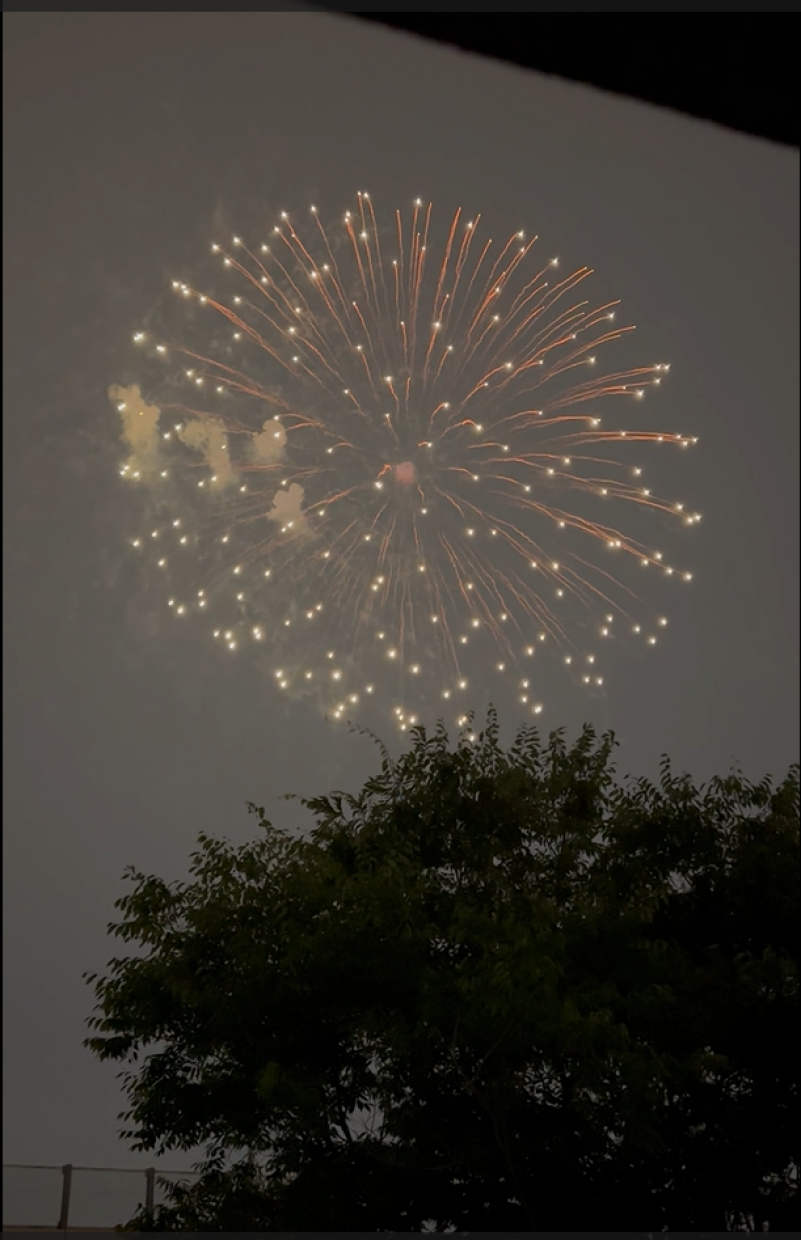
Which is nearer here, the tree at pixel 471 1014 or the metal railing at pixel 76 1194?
the tree at pixel 471 1014

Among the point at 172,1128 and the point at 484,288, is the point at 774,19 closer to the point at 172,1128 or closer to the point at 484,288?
the point at 172,1128

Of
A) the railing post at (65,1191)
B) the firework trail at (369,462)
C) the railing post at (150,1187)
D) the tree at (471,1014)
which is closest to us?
the tree at (471,1014)

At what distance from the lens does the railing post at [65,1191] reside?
9.84 m

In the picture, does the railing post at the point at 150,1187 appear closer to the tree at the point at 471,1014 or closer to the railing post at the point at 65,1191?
the railing post at the point at 65,1191

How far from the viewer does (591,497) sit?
51.3 feet

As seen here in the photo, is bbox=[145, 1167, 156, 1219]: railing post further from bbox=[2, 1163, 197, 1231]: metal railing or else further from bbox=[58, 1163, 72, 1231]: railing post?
bbox=[58, 1163, 72, 1231]: railing post

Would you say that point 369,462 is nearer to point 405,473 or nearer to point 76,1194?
point 405,473

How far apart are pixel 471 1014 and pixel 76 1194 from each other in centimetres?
445

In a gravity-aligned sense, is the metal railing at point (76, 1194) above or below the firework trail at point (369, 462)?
below

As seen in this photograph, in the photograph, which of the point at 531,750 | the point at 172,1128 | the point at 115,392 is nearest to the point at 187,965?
the point at 172,1128

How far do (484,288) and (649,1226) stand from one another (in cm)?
831

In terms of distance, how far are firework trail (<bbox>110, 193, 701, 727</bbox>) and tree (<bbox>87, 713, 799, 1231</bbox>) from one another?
3.85 m

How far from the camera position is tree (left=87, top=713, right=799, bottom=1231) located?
7.79 m

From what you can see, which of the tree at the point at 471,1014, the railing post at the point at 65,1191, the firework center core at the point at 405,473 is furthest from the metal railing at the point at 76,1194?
the firework center core at the point at 405,473
